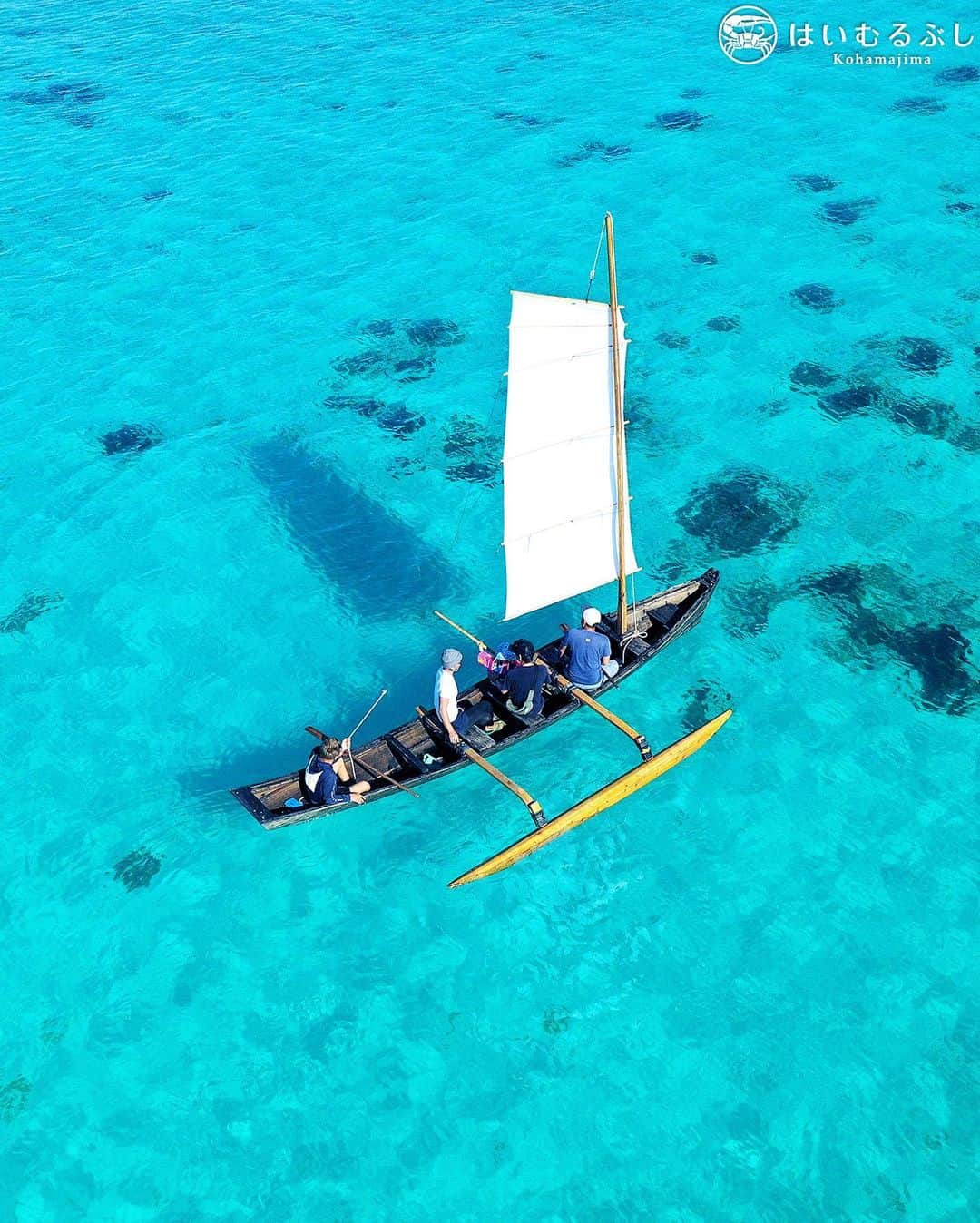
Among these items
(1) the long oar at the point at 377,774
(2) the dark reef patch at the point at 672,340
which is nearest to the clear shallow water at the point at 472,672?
(2) the dark reef patch at the point at 672,340

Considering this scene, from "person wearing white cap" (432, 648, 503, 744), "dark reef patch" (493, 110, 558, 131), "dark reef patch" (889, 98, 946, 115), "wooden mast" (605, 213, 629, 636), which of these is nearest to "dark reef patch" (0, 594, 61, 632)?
"person wearing white cap" (432, 648, 503, 744)

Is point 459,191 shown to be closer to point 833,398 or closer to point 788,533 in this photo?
point 833,398

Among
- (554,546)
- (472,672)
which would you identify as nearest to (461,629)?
(472,672)

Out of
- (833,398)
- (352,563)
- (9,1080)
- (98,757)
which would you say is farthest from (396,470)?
(9,1080)

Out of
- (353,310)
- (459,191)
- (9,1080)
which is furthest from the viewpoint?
(459,191)

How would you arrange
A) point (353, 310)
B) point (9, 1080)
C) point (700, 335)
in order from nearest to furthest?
point (9, 1080)
point (700, 335)
point (353, 310)

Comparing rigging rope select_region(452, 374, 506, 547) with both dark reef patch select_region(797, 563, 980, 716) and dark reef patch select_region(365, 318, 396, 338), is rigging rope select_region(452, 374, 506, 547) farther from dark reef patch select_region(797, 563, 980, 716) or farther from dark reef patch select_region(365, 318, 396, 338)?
dark reef patch select_region(797, 563, 980, 716)

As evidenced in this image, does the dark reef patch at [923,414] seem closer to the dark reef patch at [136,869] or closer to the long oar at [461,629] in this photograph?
the long oar at [461,629]

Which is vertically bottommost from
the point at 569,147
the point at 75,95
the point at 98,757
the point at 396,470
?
the point at 98,757

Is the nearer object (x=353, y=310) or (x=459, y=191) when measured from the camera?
(x=353, y=310)
